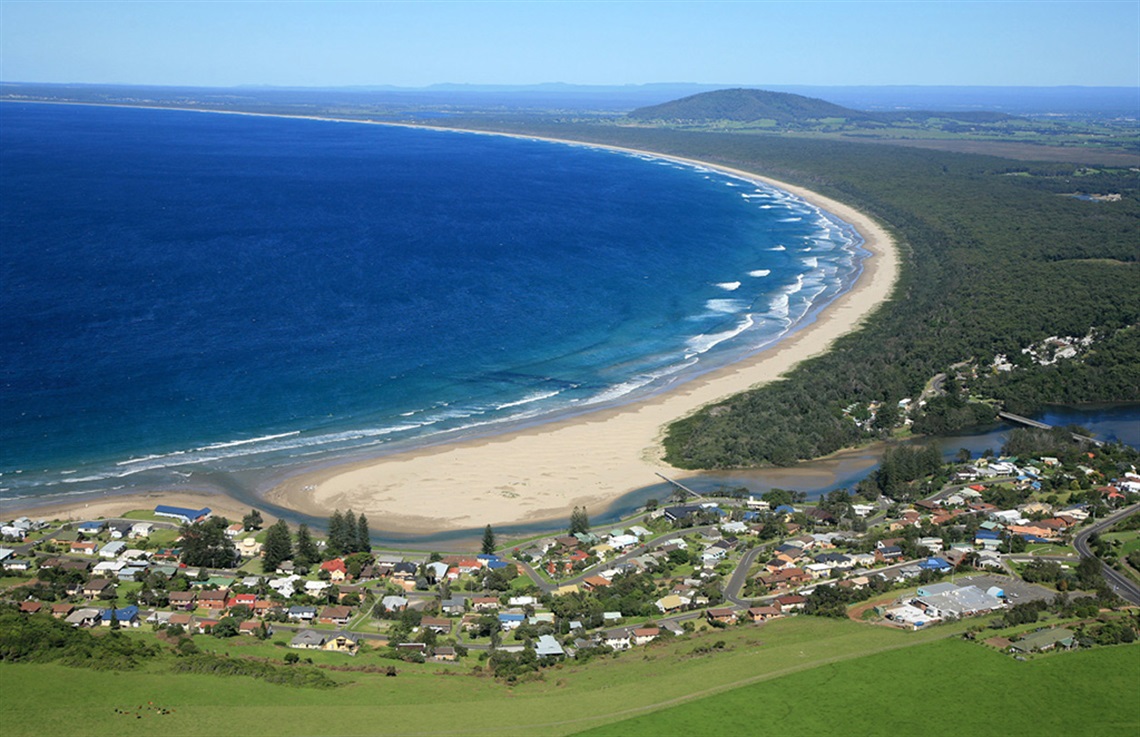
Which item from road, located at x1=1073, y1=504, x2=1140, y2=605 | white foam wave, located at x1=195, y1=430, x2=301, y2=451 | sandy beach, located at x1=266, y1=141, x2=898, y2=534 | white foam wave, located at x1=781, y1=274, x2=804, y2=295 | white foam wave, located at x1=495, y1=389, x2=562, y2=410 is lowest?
sandy beach, located at x1=266, y1=141, x2=898, y2=534

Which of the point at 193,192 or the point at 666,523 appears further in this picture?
the point at 193,192

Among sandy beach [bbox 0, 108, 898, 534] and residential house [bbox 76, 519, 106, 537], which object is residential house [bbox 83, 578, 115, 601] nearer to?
residential house [bbox 76, 519, 106, 537]

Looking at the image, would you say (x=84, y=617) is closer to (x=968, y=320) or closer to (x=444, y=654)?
(x=444, y=654)

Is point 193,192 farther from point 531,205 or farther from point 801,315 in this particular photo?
point 801,315

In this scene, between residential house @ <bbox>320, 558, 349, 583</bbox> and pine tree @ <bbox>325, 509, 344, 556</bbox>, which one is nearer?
residential house @ <bbox>320, 558, 349, 583</bbox>

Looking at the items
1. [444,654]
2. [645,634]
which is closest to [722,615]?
[645,634]

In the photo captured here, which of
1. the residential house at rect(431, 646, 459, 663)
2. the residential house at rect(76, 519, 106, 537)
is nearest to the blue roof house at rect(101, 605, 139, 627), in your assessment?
the residential house at rect(76, 519, 106, 537)

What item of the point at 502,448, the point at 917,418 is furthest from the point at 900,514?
the point at 502,448
